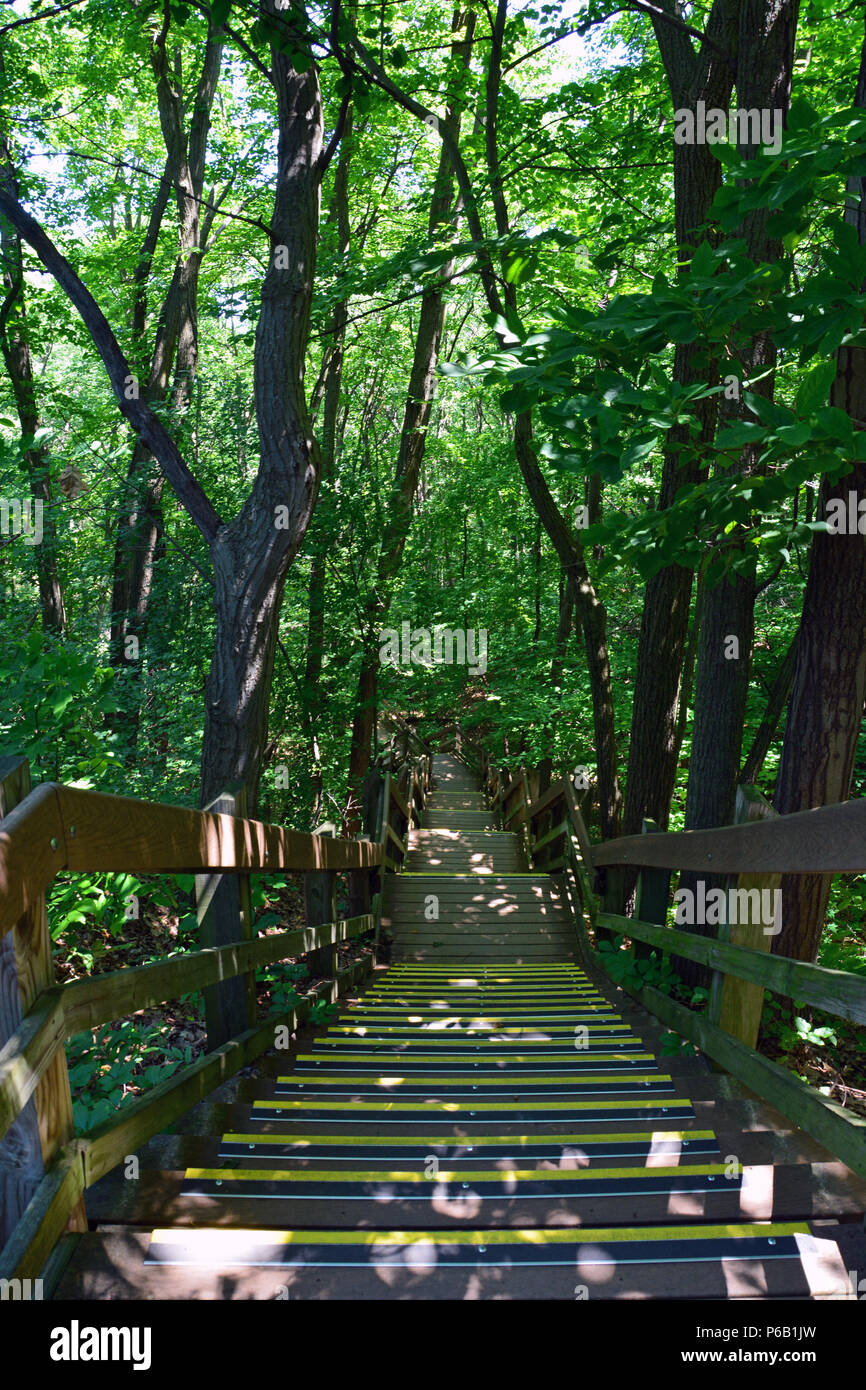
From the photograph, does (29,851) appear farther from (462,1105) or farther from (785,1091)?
(785,1091)

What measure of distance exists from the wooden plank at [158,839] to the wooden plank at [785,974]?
176cm

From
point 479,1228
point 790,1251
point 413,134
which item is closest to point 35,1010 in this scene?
point 479,1228

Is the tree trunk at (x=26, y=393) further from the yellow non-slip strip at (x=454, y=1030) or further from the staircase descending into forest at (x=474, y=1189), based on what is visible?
the staircase descending into forest at (x=474, y=1189)

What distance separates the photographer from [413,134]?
15273 mm

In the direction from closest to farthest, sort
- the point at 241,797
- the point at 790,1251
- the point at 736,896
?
the point at 790,1251 < the point at 736,896 < the point at 241,797

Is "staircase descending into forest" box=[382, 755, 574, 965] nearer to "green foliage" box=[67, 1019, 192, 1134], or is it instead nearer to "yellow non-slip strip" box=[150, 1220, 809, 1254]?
"green foliage" box=[67, 1019, 192, 1134]

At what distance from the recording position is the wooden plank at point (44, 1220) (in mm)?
1628

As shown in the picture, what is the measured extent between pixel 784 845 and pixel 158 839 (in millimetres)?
1879

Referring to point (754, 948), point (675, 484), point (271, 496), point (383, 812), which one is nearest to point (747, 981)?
point (754, 948)

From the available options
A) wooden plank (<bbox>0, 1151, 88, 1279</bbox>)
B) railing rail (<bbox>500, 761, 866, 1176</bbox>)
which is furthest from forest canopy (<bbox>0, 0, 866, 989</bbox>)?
wooden plank (<bbox>0, 1151, 88, 1279</bbox>)

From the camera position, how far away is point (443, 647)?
65.6 feet

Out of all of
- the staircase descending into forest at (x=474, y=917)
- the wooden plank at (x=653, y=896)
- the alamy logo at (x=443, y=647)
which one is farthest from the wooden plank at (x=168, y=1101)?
the alamy logo at (x=443, y=647)

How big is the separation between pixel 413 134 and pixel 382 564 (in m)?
8.44
